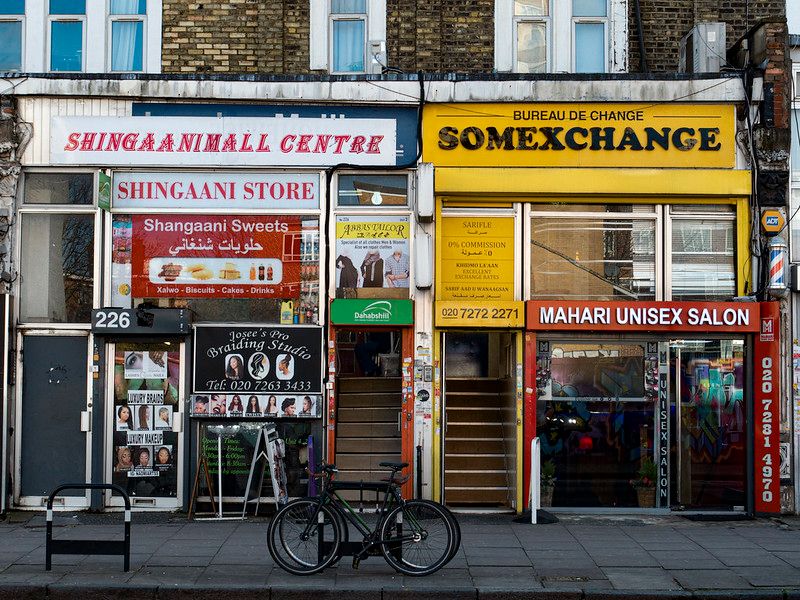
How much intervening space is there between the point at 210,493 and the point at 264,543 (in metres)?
1.95

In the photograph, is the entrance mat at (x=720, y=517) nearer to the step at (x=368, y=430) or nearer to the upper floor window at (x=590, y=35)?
the step at (x=368, y=430)

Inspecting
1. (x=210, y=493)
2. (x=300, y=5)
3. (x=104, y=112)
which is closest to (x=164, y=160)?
(x=104, y=112)

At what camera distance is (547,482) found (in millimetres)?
13258

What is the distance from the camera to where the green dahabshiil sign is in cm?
1307

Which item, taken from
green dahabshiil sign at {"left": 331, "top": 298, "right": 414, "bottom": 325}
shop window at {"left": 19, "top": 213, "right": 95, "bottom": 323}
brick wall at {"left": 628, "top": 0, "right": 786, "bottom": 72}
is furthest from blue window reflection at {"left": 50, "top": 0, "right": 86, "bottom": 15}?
brick wall at {"left": 628, "top": 0, "right": 786, "bottom": 72}

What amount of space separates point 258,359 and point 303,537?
13.2 ft

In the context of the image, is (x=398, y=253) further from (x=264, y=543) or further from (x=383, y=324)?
(x=264, y=543)

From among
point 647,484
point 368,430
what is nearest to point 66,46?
point 368,430

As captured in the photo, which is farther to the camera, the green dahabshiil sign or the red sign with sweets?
the red sign with sweets

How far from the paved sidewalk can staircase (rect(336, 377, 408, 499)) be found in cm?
190

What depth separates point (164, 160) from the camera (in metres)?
13.3

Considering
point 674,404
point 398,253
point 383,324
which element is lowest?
point 674,404

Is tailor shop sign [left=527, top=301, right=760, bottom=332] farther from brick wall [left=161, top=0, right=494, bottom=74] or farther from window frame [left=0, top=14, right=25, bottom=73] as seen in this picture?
window frame [left=0, top=14, right=25, bottom=73]

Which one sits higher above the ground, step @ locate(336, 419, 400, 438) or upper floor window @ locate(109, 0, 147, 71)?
upper floor window @ locate(109, 0, 147, 71)
